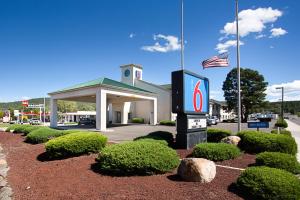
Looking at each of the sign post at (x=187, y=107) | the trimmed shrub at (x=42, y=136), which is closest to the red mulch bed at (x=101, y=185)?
the sign post at (x=187, y=107)

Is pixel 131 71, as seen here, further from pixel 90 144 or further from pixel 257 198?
pixel 257 198

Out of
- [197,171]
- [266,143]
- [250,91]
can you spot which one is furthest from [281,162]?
[250,91]

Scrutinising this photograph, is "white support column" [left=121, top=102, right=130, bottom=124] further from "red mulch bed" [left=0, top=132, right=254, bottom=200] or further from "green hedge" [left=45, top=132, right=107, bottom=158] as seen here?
"red mulch bed" [left=0, top=132, right=254, bottom=200]

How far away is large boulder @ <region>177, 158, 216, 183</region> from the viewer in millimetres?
5691

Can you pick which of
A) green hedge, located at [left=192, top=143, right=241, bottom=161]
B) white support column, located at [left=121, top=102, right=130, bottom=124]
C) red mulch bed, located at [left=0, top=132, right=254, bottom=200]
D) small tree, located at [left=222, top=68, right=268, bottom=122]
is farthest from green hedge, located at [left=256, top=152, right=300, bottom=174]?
small tree, located at [left=222, top=68, right=268, bottom=122]

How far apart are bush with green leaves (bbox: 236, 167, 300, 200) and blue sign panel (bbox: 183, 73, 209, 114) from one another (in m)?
5.10

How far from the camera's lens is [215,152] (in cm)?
796

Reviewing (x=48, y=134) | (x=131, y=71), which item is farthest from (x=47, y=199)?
(x=131, y=71)

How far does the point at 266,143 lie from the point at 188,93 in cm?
393

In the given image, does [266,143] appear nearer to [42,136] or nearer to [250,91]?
[42,136]

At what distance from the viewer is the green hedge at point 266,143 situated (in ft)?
30.2

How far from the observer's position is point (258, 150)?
9461 mm

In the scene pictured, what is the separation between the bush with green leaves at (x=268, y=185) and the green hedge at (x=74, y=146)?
6030 millimetres

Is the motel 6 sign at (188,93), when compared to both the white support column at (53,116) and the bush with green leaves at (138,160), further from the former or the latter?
the white support column at (53,116)
